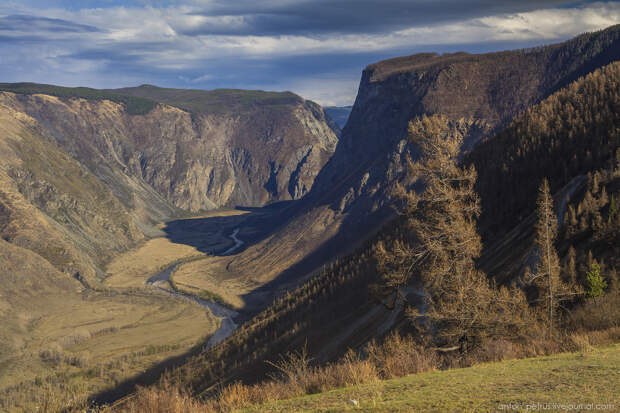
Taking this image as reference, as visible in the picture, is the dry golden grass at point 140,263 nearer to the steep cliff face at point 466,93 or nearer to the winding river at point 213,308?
the winding river at point 213,308

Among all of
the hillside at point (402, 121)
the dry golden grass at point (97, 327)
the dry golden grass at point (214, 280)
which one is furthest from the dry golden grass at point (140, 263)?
Answer: the hillside at point (402, 121)

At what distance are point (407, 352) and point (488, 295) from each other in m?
3.92

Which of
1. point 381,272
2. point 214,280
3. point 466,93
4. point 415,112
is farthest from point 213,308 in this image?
point 381,272

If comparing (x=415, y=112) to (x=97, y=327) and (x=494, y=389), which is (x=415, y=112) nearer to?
(x=97, y=327)

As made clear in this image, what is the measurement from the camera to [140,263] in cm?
17688

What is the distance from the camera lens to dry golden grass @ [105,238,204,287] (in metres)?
157

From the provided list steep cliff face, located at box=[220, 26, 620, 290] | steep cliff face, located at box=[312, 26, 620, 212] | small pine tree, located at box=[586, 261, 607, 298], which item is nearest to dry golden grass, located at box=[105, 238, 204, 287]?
steep cliff face, located at box=[220, 26, 620, 290]

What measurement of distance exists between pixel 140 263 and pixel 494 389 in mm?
177442

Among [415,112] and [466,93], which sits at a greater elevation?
[466,93]

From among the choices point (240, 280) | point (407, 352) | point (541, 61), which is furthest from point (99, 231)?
point (407, 352)

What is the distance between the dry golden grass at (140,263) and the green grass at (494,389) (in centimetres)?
14773

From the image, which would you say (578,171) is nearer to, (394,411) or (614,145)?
(614,145)

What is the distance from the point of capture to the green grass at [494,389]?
39.1ft

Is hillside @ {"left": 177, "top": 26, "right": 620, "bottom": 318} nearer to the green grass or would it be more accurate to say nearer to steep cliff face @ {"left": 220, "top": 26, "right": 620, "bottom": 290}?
steep cliff face @ {"left": 220, "top": 26, "right": 620, "bottom": 290}
